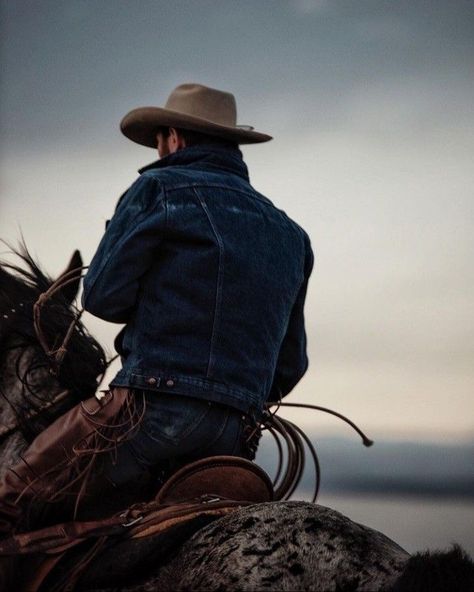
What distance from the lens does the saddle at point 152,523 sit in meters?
4.16

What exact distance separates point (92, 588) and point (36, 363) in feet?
3.79

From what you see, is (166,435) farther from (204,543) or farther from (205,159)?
(205,159)

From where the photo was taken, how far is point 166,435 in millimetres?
4422

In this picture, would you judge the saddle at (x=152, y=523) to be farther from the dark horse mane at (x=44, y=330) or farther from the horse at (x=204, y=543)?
the dark horse mane at (x=44, y=330)

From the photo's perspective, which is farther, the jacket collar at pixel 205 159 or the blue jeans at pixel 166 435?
the jacket collar at pixel 205 159

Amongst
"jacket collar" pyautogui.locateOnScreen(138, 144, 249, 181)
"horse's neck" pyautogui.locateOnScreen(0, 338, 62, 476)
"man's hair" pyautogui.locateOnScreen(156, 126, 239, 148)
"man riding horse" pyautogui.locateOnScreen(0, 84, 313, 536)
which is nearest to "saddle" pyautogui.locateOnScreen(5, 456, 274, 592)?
"man riding horse" pyautogui.locateOnScreen(0, 84, 313, 536)

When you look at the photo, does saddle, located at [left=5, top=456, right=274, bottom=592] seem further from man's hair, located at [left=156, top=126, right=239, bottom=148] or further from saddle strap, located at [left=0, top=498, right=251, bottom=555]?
man's hair, located at [left=156, top=126, right=239, bottom=148]

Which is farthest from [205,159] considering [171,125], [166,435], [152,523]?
[152,523]

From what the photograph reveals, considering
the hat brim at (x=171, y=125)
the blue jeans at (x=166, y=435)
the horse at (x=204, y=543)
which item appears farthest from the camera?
the hat brim at (x=171, y=125)

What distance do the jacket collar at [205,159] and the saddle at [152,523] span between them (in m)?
1.27

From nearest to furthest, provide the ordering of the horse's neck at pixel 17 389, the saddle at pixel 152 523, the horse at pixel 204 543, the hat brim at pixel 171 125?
1. the horse at pixel 204 543
2. the saddle at pixel 152 523
3. the horse's neck at pixel 17 389
4. the hat brim at pixel 171 125

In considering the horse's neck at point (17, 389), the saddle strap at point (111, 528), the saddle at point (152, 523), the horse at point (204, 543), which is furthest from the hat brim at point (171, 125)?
the saddle strap at point (111, 528)

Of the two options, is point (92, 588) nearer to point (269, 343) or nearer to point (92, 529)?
point (92, 529)

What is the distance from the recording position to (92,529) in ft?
14.0
